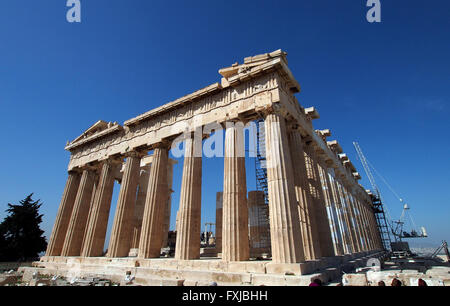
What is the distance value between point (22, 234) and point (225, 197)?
3573cm

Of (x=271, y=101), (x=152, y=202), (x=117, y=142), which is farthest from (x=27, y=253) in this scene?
(x=271, y=101)

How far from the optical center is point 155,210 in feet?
55.9

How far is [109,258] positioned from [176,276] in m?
7.57

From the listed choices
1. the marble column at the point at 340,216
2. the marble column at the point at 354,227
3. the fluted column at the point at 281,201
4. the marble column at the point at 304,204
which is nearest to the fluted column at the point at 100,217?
the fluted column at the point at 281,201

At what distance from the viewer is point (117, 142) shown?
893 inches

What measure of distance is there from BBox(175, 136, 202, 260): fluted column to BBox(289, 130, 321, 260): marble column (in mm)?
6587

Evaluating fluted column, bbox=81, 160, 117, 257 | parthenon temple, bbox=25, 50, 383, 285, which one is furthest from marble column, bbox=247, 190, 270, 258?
fluted column, bbox=81, 160, 117, 257

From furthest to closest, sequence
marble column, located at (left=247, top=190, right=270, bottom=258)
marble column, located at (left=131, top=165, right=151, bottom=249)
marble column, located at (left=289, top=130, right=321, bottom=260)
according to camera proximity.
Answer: marble column, located at (left=131, top=165, right=151, bottom=249), marble column, located at (left=247, top=190, right=270, bottom=258), marble column, located at (left=289, top=130, right=321, bottom=260)

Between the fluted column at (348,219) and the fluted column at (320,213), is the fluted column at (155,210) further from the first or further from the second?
the fluted column at (348,219)

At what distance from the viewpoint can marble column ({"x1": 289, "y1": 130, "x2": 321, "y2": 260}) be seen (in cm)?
1372

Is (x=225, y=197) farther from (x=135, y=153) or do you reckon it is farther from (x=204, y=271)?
(x=135, y=153)

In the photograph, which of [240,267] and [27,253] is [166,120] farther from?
[27,253]

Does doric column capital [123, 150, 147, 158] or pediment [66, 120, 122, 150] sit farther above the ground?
pediment [66, 120, 122, 150]

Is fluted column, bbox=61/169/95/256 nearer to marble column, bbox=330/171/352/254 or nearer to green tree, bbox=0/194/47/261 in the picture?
green tree, bbox=0/194/47/261
